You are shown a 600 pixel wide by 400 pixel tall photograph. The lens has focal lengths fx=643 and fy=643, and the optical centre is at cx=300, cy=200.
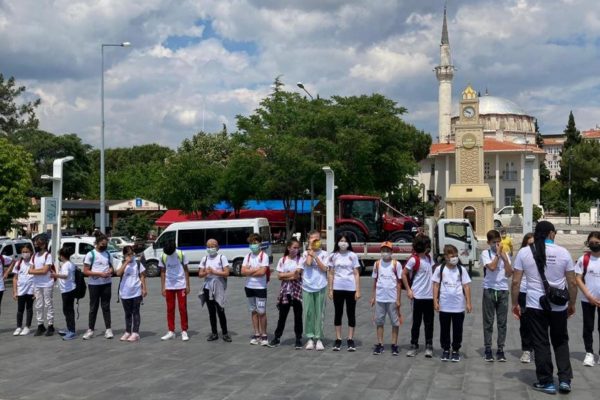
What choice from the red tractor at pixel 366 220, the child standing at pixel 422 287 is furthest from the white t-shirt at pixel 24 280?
the red tractor at pixel 366 220

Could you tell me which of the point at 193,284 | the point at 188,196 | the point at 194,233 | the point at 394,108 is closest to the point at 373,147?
the point at 394,108

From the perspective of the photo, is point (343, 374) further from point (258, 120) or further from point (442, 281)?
point (258, 120)

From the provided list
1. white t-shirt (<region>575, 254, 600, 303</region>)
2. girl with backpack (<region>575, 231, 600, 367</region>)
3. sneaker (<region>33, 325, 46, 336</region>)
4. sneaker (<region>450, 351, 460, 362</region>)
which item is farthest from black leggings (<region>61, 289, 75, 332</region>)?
white t-shirt (<region>575, 254, 600, 303</region>)

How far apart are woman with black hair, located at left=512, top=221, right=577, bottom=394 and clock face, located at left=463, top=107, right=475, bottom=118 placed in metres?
53.4

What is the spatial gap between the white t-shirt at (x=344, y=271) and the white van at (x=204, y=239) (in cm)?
1607

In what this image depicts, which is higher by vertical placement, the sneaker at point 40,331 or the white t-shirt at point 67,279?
the white t-shirt at point 67,279

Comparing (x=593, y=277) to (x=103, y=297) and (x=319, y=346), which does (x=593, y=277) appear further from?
(x=103, y=297)

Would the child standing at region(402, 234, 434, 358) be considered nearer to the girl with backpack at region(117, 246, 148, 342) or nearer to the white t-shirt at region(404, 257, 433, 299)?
the white t-shirt at region(404, 257, 433, 299)

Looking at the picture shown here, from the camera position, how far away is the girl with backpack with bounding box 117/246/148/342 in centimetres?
1025

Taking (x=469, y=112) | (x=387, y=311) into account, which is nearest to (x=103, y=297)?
(x=387, y=311)

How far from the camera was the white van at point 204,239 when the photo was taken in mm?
25250

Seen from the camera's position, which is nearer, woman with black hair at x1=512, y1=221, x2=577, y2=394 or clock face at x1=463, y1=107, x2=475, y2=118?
woman with black hair at x1=512, y1=221, x2=577, y2=394

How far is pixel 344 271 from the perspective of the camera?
9.23 m

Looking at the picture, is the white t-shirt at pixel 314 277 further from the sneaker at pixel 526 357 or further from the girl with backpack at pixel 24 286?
the girl with backpack at pixel 24 286
